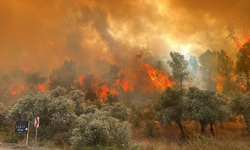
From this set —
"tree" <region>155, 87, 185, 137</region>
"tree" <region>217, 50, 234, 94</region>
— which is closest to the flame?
"tree" <region>217, 50, 234, 94</region>

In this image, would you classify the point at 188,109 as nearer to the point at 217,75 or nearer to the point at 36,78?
the point at 217,75

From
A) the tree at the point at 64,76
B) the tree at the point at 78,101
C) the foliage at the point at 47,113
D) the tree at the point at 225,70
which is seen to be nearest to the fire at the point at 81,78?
the tree at the point at 64,76

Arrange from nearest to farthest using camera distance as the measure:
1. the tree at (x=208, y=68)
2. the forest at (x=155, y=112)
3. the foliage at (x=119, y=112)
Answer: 1. the forest at (x=155, y=112)
2. the foliage at (x=119, y=112)
3. the tree at (x=208, y=68)

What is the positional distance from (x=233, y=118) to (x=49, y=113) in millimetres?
46834

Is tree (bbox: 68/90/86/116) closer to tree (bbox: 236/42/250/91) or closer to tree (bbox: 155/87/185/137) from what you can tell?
tree (bbox: 155/87/185/137)

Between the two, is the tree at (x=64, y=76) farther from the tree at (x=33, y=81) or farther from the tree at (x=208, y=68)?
the tree at (x=208, y=68)

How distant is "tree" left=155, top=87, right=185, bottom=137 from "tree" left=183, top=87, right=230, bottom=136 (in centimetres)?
242

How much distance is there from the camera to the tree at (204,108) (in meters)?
29.0

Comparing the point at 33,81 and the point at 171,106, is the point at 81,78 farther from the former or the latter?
the point at 171,106

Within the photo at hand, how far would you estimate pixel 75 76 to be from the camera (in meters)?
110

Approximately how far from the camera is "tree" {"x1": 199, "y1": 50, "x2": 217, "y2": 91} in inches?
2924

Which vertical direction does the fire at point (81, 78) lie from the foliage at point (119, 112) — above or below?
above

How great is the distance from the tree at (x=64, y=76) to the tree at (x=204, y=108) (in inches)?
3104

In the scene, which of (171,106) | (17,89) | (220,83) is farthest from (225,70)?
(17,89)
